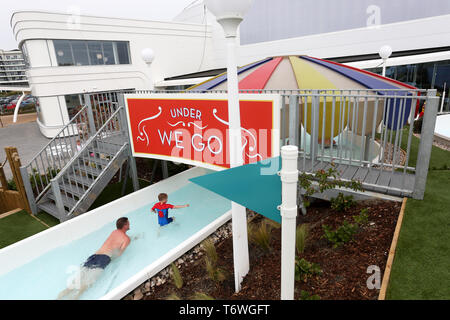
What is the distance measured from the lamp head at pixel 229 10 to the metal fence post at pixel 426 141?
3024mm

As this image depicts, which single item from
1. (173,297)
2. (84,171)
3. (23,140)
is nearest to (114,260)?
(173,297)

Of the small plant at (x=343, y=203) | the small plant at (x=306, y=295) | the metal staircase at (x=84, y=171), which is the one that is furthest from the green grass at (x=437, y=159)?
the metal staircase at (x=84, y=171)

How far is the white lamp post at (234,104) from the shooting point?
271 centimetres

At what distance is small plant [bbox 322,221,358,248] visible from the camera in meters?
4.09

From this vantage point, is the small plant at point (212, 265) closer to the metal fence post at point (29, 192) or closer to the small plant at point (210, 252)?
the small plant at point (210, 252)

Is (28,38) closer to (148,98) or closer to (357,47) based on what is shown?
(148,98)

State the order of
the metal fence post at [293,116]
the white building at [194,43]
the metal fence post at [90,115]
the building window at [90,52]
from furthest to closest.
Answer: the building window at [90,52] → the white building at [194,43] → the metal fence post at [90,115] → the metal fence post at [293,116]

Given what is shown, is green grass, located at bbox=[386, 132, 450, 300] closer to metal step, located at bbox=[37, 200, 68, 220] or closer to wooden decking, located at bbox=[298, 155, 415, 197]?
wooden decking, located at bbox=[298, 155, 415, 197]

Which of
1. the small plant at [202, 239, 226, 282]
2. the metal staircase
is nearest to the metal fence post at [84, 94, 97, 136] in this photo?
the metal staircase

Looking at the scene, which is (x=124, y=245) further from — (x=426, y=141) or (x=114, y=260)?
(x=426, y=141)

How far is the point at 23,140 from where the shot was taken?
61.0 ft

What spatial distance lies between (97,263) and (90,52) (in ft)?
58.0

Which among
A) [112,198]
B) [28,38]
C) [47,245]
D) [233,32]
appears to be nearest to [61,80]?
[28,38]

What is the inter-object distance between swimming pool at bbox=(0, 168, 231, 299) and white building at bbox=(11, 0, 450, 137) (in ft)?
27.6
